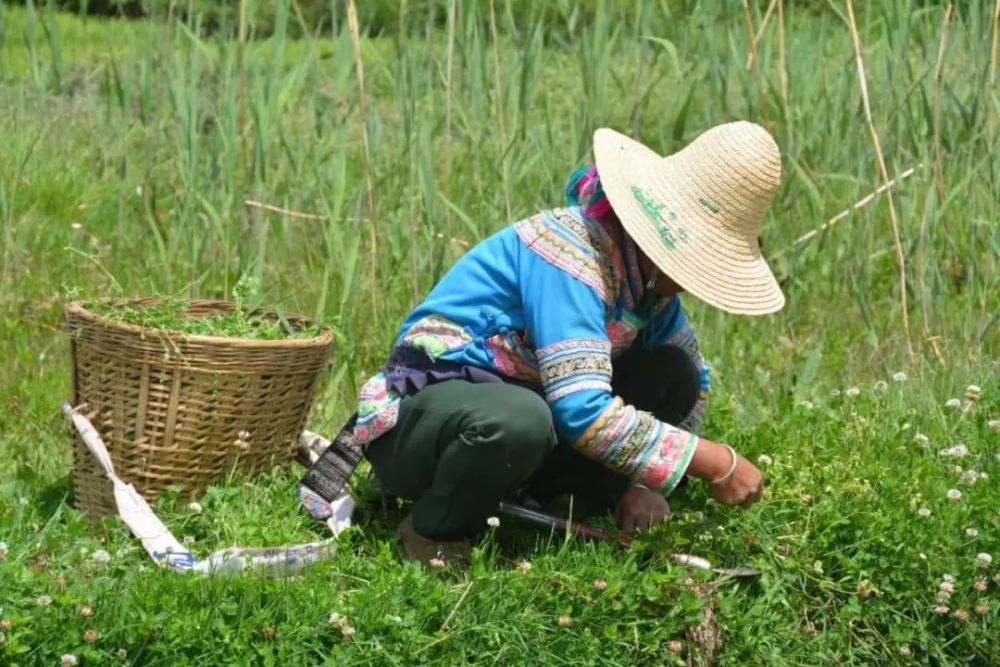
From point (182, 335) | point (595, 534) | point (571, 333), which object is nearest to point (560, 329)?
point (571, 333)

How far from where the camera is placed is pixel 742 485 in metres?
3.08

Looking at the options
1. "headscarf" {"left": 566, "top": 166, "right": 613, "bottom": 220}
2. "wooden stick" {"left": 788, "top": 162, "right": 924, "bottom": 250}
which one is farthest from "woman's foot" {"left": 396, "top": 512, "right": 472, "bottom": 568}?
"wooden stick" {"left": 788, "top": 162, "right": 924, "bottom": 250}

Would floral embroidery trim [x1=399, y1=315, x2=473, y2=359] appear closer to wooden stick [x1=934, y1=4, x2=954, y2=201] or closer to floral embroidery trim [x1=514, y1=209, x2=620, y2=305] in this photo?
floral embroidery trim [x1=514, y1=209, x2=620, y2=305]

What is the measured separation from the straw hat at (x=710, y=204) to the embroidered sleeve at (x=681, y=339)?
348 millimetres

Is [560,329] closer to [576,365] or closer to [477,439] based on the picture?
[576,365]

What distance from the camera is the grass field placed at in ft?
9.36

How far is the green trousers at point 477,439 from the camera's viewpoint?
9.76ft

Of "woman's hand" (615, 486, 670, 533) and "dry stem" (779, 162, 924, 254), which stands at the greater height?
"dry stem" (779, 162, 924, 254)

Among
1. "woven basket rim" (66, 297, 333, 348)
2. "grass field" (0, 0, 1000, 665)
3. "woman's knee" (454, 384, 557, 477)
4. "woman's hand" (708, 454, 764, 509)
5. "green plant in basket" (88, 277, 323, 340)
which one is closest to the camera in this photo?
"grass field" (0, 0, 1000, 665)

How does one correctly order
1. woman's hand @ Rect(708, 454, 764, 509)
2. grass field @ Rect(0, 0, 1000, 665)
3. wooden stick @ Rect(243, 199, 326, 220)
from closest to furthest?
grass field @ Rect(0, 0, 1000, 665) → woman's hand @ Rect(708, 454, 764, 509) → wooden stick @ Rect(243, 199, 326, 220)

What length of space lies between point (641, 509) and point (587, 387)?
0.49 meters

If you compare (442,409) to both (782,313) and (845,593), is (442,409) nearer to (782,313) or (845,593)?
(845,593)

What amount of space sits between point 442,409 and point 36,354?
5.54ft

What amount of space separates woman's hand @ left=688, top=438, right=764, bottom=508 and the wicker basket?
860mm
